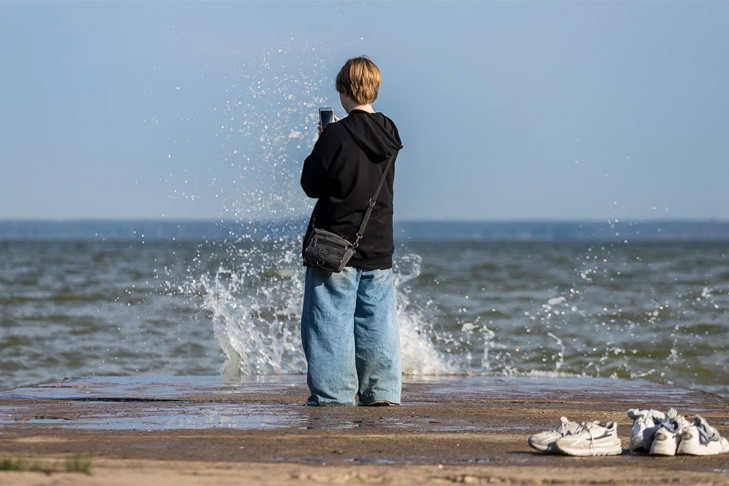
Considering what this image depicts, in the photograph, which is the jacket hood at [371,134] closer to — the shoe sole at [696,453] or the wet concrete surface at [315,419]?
the wet concrete surface at [315,419]

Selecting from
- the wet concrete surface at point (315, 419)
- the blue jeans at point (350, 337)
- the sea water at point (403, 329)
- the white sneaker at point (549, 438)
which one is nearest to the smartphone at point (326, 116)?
the blue jeans at point (350, 337)

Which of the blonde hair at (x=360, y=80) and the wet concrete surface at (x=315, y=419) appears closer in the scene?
the wet concrete surface at (x=315, y=419)

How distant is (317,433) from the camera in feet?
16.1

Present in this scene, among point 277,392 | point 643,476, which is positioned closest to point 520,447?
point 643,476

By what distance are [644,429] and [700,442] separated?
0.20 meters

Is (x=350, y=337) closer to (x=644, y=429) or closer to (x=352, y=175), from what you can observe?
(x=352, y=175)

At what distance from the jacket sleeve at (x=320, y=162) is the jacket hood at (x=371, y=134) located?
0.34 ft

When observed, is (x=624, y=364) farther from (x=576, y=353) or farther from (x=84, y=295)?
(x=84, y=295)

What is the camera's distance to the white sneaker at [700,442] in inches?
172

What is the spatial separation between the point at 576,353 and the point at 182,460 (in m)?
10.4

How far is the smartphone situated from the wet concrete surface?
Answer: 1.41 m

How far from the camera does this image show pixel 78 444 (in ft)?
14.8

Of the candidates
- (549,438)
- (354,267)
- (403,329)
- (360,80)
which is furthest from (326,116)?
(403,329)

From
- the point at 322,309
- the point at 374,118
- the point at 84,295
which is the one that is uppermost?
the point at 374,118
